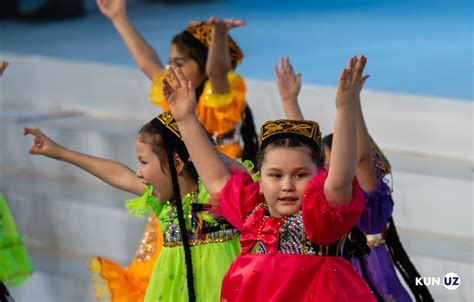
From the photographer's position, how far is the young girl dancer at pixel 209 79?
445 cm

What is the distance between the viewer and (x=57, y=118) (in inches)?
239

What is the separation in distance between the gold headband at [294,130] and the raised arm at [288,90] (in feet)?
1.82

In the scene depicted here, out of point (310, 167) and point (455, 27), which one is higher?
point (455, 27)

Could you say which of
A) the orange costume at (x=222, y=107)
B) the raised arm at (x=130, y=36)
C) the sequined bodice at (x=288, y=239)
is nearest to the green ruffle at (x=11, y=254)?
the orange costume at (x=222, y=107)

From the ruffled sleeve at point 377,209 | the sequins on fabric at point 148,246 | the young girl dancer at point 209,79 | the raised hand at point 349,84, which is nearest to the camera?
the raised hand at point 349,84

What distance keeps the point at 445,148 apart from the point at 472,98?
0.34 m

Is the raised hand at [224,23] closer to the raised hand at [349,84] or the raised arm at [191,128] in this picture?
the raised arm at [191,128]

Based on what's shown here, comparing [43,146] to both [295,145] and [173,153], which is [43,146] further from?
[295,145]

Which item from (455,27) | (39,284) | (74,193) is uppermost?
(455,27)

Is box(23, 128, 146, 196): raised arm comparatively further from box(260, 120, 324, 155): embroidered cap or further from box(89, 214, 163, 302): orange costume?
box(260, 120, 324, 155): embroidered cap

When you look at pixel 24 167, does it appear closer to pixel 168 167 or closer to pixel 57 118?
pixel 57 118

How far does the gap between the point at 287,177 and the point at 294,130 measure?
13 cm

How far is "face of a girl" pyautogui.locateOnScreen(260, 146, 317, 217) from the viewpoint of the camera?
9.30 ft

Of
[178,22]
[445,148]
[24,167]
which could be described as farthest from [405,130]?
[178,22]
